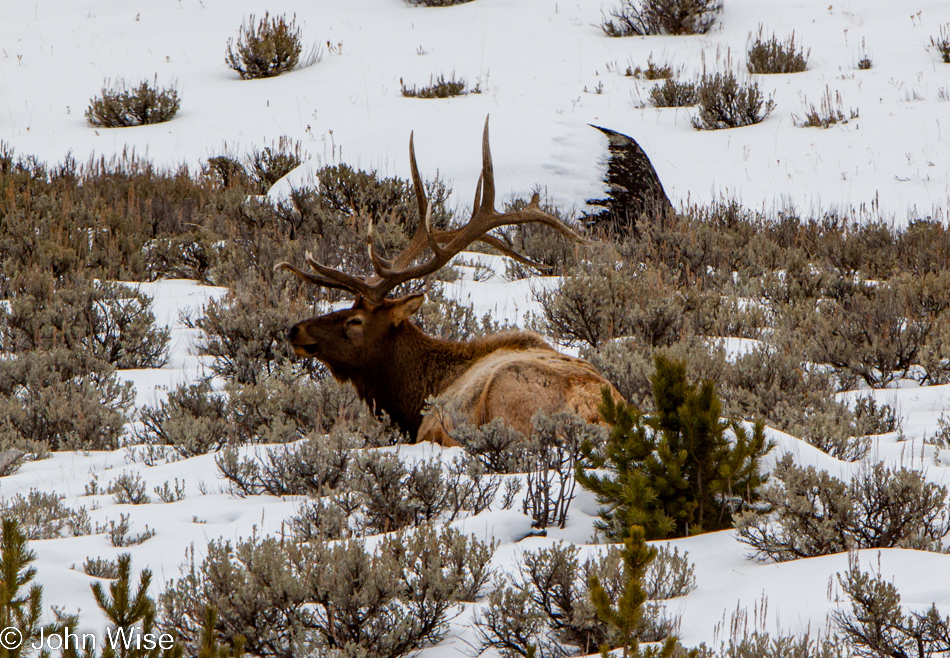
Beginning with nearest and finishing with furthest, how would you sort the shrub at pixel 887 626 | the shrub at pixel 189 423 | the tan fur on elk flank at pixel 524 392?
the shrub at pixel 887 626
the tan fur on elk flank at pixel 524 392
the shrub at pixel 189 423

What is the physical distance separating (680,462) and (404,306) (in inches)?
116

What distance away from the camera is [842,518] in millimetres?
3383

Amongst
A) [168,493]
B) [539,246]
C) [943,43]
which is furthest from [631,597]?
[943,43]

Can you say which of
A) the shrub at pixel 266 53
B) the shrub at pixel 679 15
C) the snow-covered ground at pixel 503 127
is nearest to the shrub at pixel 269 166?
the snow-covered ground at pixel 503 127

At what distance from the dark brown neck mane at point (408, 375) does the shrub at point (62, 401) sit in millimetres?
1466

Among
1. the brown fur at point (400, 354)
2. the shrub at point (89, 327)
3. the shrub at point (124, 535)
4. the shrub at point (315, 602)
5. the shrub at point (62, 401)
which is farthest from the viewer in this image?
the shrub at point (89, 327)

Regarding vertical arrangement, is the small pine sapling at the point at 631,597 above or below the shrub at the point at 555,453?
above

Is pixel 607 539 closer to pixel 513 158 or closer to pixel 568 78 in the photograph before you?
pixel 513 158

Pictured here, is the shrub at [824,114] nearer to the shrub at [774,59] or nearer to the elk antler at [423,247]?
the shrub at [774,59]

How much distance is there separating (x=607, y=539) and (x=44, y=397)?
13.0 feet

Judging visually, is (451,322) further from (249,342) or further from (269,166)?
(269,166)

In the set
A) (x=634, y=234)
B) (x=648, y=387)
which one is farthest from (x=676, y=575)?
(x=634, y=234)

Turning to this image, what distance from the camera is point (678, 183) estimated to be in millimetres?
14523

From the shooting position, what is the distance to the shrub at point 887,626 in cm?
256
